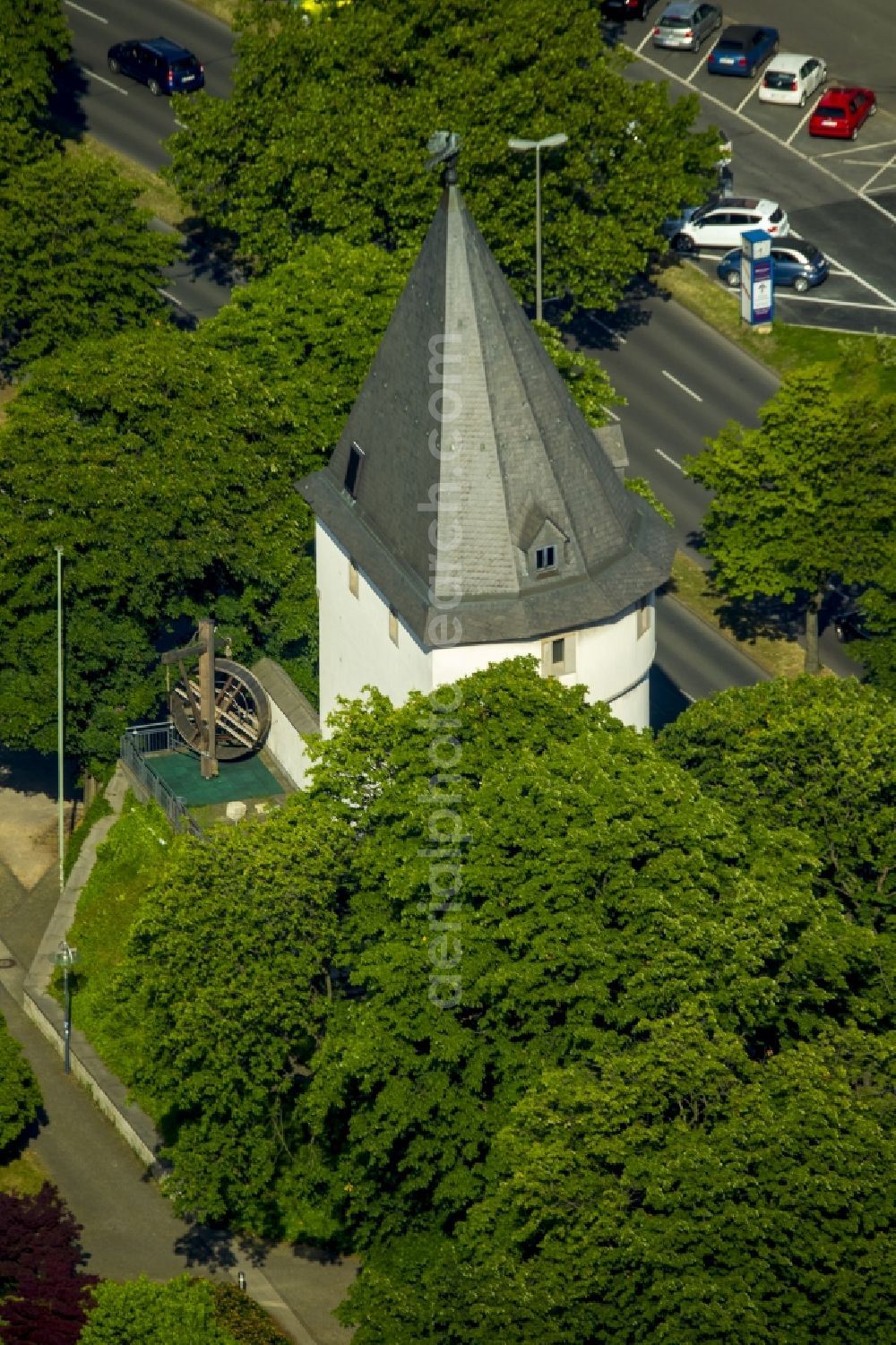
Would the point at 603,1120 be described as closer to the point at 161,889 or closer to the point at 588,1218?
the point at 588,1218

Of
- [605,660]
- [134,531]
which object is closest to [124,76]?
[134,531]

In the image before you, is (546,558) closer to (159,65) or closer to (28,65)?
(28,65)

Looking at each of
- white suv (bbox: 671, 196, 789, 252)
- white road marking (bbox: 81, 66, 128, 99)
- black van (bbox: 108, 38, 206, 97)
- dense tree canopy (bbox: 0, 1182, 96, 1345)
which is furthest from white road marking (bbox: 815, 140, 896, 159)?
dense tree canopy (bbox: 0, 1182, 96, 1345)

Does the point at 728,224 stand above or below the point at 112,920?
above

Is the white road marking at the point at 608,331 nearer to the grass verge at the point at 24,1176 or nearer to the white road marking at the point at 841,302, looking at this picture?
the white road marking at the point at 841,302

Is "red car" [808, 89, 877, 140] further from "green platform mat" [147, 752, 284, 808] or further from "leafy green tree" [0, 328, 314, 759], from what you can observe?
"green platform mat" [147, 752, 284, 808]

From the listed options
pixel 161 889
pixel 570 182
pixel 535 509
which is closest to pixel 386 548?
pixel 535 509
